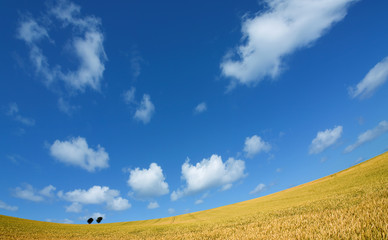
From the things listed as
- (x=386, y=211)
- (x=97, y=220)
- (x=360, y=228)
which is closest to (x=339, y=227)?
(x=360, y=228)

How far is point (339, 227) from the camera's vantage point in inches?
216

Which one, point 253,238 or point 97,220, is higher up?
point 97,220

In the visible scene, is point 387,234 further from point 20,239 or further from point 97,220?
point 97,220

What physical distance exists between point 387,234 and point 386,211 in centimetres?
A: 297

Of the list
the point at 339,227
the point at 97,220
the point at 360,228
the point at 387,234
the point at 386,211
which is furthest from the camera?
the point at 97,220

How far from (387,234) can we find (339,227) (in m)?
1.36

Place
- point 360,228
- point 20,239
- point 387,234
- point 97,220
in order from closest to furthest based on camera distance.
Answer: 1. point 387,234
2. point 360,228
3. point 20,239
4. point 97,220

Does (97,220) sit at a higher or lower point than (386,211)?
higher

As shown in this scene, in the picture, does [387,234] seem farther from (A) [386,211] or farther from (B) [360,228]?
(A) [386,211]

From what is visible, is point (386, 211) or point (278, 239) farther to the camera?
point (386, 211)

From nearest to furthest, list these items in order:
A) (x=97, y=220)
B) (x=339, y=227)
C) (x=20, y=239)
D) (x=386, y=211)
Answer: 1. (x=339, y=227)
2. (x=386, y=211)
3. (x=20, y=239)
4. (x=97, y=220)

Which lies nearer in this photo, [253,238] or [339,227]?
[339,227]

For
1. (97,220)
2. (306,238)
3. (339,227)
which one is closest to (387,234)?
(339,227)

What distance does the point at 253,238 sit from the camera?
21.8ft
